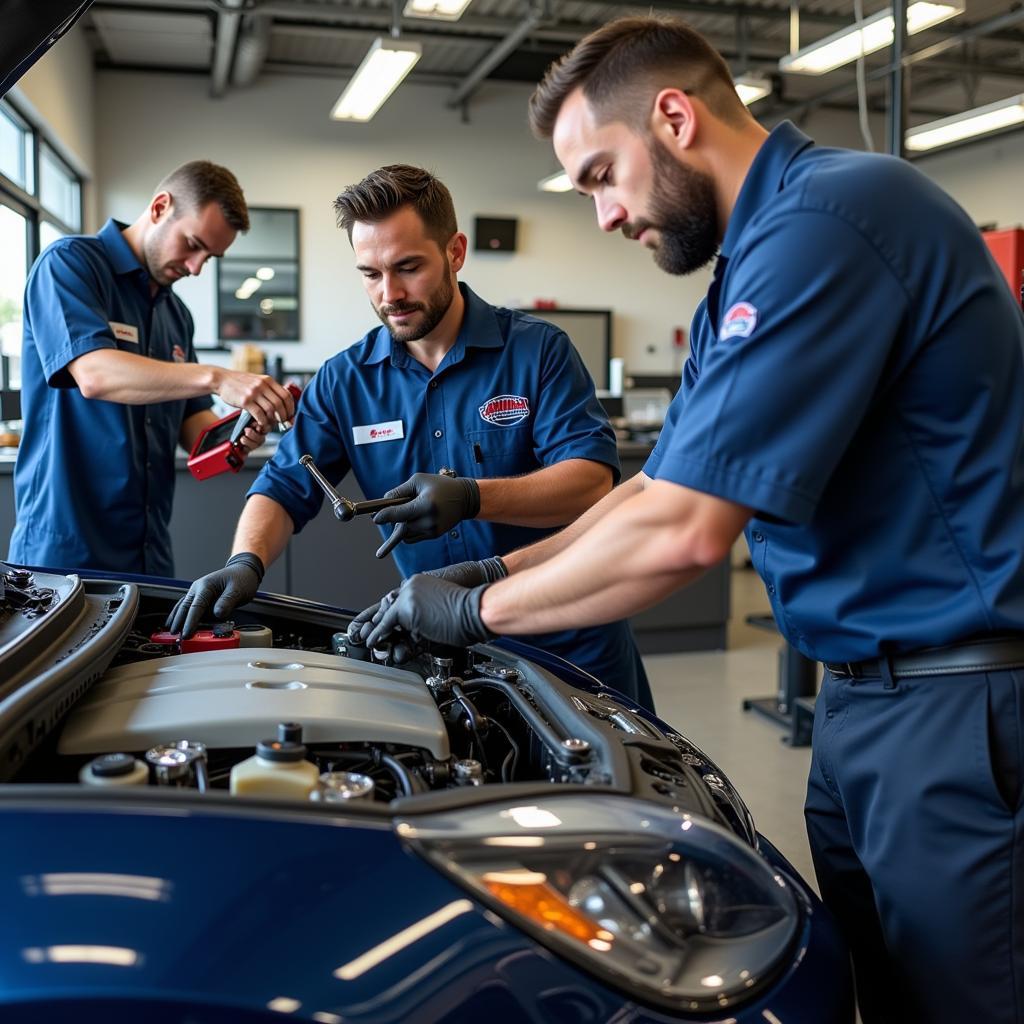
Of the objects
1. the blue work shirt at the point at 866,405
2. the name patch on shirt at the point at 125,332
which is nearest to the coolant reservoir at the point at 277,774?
the blue work shirt at the point at 866,405

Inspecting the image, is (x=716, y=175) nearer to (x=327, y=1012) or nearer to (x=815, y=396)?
(x=815, y=396)

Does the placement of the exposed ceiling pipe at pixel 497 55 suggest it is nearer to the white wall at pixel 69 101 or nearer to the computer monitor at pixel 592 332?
the computer monitor at pixel 592 332

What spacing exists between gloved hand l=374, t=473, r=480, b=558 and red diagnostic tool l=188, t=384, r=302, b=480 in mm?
591

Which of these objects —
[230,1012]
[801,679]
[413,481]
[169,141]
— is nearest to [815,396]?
[230,1012]

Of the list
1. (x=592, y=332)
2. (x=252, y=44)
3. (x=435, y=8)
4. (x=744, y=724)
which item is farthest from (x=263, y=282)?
(x=744, y=724)

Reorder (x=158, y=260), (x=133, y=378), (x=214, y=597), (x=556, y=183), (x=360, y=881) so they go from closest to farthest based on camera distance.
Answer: (x=360, y=881)
(x=214, y=597)
(x=133, y=378)
(x=158, y=260)
(x=556, y=183)

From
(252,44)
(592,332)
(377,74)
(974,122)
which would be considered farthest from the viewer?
(592,332)

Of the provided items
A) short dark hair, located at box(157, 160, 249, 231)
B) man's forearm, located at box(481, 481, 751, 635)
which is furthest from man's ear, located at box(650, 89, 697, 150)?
short dark hair, located at box(157, 160, 249, 231)

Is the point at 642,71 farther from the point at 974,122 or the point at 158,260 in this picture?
the point at 974,122

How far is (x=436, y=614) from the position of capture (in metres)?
1.24

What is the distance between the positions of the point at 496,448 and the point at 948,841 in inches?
46.8

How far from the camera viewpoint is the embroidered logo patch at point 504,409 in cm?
197

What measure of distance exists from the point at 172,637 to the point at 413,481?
0.50m

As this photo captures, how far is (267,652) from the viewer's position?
51.5 inches
